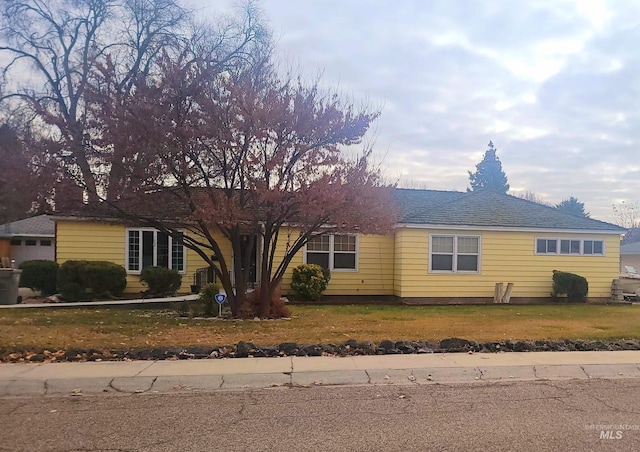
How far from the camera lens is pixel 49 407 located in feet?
20.5

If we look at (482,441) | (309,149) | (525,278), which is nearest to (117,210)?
(309,149)

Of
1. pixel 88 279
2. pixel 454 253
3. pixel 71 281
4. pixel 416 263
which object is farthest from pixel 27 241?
pixel 454 253

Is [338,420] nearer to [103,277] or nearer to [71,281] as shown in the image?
[103,277]

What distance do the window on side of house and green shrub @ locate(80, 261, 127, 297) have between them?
51.0ft

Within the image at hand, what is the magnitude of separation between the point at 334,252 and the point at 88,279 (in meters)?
8.83

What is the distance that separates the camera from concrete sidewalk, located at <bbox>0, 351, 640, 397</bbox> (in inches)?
282

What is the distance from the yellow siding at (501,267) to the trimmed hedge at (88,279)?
10.2m

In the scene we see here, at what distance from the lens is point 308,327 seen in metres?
12.3

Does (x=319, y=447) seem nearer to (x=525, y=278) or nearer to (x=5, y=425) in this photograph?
(x=5, y=425)

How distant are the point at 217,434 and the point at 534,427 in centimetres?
327

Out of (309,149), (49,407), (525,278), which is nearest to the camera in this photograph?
(49,407)

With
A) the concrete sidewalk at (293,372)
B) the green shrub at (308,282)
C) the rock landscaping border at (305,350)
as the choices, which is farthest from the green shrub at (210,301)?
the concrete sidewalk at (293,372)

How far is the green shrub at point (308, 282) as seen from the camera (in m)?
18.7

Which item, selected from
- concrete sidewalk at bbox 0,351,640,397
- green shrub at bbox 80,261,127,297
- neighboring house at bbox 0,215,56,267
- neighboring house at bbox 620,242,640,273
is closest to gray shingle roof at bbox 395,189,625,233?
green shrub at bbox 80,261,127,297
